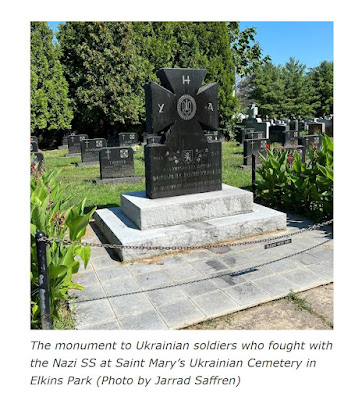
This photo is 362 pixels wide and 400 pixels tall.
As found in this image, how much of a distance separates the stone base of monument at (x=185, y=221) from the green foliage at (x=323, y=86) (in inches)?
1570

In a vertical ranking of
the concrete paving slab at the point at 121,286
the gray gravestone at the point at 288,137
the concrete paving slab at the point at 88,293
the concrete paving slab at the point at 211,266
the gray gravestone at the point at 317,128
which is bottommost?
the concrete paving slab at the point at 88,293

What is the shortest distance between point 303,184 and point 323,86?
138 feet

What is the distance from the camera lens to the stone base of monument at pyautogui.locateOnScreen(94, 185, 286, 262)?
Answer: 19.1 ft

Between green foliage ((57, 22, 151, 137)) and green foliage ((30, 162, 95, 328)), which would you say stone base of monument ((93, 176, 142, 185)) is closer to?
green foliage ((30, 162, 95, 328))

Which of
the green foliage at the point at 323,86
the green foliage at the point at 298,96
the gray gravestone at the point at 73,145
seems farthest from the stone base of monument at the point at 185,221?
the green foliage at the point at 323,86

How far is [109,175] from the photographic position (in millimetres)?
12617

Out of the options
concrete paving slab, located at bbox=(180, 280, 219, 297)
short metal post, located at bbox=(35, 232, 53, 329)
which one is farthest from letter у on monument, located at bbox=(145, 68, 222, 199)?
short metal post, located at bbox=(35, 232, 53, 329)

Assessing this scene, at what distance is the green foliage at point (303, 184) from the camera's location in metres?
6.86

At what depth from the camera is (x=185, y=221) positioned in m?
6.36

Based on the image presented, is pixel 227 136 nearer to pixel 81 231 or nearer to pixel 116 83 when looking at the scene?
pixel 116 83

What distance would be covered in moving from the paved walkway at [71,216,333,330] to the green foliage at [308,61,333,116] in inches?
1621

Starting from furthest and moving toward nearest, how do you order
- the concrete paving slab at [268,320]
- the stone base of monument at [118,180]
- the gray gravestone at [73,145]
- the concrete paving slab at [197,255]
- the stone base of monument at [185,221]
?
the gray gravestone at [73,145]
the stone base of monument at [118,180]
the stone base of monument at [185,221]
the concrete paving slab at [197,255]
the concrete paving slab at [268,320]

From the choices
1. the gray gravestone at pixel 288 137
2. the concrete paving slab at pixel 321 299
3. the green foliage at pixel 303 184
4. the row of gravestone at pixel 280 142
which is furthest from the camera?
the gray gravestone at pixel 288 137

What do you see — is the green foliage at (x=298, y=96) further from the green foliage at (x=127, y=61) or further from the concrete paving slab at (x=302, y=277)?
the concrete paving slab at (x=302, y=277)
